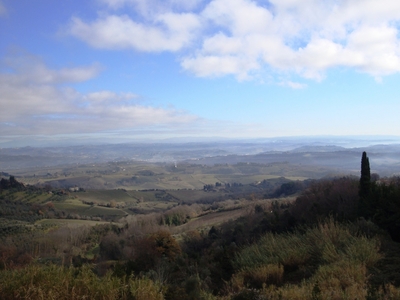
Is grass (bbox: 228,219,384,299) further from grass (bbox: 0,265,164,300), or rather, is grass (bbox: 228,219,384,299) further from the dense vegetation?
grass (bbox: 0,265,164,300)

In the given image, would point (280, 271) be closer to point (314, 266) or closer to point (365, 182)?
point (314, 266)

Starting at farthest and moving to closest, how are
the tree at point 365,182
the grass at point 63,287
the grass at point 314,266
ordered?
the tree at point 365,182
the grass at point 314,266
the grass at point 63,287

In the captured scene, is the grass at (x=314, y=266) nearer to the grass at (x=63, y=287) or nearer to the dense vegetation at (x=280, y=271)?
the dense vegetation at (x=280, y=271)

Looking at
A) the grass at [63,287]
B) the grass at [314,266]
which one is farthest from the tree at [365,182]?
the grass at [63,287]

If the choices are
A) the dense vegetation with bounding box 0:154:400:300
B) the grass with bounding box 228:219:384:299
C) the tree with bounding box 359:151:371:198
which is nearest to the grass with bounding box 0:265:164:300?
the dense vegetation with bounding box 0:154:400:300

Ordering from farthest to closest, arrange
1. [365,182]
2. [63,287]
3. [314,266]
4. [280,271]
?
[365,182]
[314,266]
[280,271]
[63,287]

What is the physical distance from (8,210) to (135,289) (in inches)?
Result: 2549

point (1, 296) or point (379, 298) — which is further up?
point (1, 296)

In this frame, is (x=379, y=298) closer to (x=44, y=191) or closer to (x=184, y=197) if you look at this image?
(x=44, y=191)

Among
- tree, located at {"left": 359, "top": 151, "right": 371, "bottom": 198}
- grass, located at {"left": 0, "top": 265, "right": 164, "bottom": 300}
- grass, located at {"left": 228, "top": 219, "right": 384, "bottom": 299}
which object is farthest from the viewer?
tree, located at {"left": 359, "top": 151, "right": 371, "bottom": 198}

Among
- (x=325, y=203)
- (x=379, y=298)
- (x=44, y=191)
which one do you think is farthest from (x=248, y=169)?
(x=379, y=298)

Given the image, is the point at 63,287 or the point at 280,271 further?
the point at 280,271

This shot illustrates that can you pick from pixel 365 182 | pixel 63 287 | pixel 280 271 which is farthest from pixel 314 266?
pixel 365 182

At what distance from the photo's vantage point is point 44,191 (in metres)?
80.1
